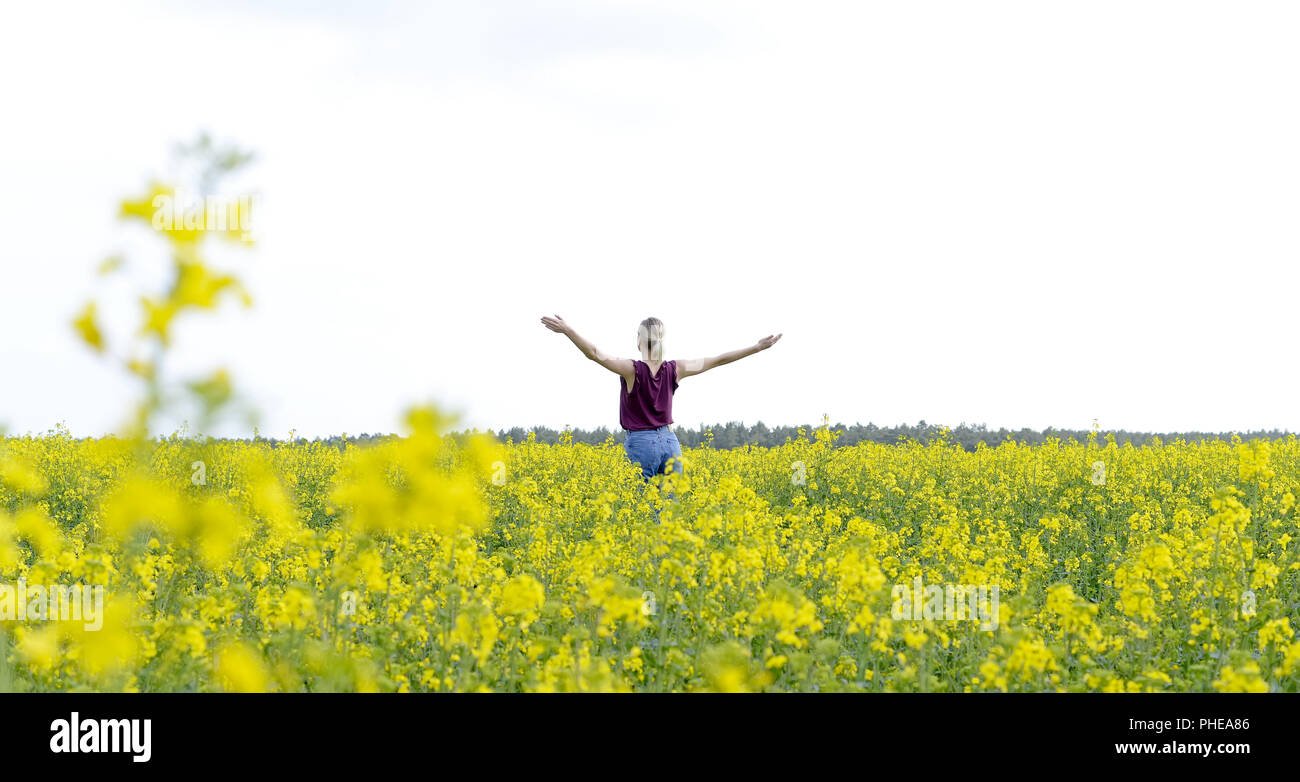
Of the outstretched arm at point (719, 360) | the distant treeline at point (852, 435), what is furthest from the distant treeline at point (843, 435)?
the outstretched arm at point (719, 360)

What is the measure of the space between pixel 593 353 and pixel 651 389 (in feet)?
2.50

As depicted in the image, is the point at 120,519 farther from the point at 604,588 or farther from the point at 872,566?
the point at 872,566

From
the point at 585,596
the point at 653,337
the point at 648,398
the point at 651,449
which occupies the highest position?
the point at 653,337

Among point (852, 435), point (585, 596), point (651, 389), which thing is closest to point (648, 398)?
point (651, 389)

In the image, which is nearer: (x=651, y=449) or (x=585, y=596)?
(x=585, y=596)

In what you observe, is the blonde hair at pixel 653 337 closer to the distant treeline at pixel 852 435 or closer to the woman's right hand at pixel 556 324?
the woman's right hand at pixel 556 324

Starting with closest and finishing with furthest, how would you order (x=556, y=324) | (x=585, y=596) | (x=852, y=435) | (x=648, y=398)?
(x=585, y=596)
(x=556, y=324)
(x=648, y=398)
(x=852, y=435)

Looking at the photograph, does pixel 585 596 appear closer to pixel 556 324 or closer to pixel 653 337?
pixel 556 324

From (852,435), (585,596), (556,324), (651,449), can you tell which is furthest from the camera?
(852,435)

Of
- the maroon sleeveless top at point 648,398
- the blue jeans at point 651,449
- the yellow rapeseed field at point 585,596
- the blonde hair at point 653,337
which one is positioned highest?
the blonde hair at point 653,337

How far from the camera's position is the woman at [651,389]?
10000 millimetres

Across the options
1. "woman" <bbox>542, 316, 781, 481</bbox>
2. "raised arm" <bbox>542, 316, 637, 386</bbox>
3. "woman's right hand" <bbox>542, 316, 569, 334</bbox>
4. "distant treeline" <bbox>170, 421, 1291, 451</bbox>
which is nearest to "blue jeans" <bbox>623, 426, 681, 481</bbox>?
"woman" <bbox>542, 316, 781, 481</bbox>

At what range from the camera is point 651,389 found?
9984mm
